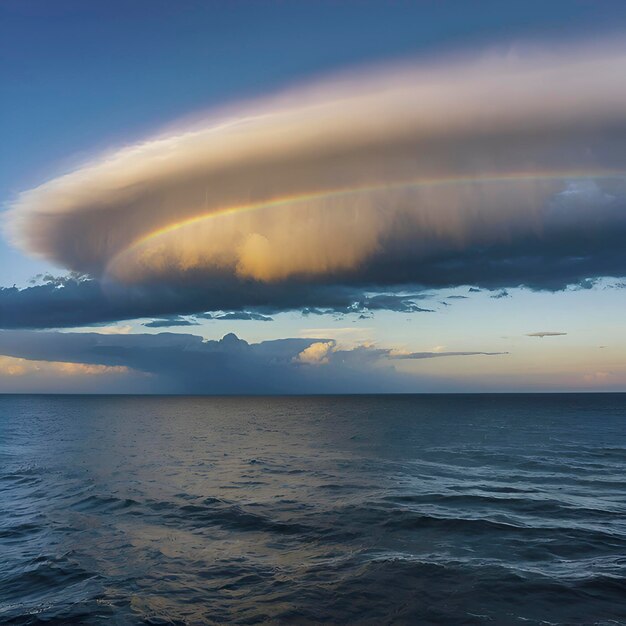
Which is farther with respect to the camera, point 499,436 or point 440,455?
point 499,436

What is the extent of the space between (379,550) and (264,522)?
744 centimetres

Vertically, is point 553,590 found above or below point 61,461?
above

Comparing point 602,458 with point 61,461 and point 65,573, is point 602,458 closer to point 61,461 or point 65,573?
point 65,573

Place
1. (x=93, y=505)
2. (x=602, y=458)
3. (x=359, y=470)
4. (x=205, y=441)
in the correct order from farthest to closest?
(x=205, y=441)
(x=602, y=458)
(x=359, y=470)
(x=93, y=505)

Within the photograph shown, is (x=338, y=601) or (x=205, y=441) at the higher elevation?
(x=338, y=601)

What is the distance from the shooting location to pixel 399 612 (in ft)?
50.1

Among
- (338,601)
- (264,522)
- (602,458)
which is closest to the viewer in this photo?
(338,601)

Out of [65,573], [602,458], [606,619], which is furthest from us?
[602,458]

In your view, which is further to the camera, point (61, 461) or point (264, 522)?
point (61, 461)

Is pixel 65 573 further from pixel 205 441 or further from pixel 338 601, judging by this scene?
pixel 205 441

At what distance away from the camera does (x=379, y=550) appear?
21.1 metres

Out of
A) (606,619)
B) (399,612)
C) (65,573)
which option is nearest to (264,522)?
(65,573)

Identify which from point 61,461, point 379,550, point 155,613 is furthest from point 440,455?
point 155,613

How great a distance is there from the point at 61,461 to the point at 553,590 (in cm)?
4829
